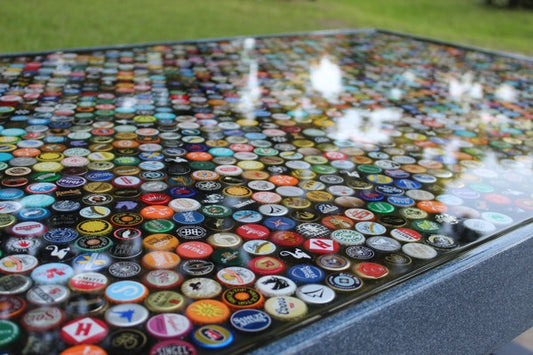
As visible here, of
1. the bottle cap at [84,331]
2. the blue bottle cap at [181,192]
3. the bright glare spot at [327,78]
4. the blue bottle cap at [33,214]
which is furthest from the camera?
the bright glare spot at [327,78]

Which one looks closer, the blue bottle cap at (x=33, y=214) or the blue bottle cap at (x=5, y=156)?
the blue bottle cap at (x=33, y=214)

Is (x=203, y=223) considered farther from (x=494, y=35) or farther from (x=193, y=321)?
(x=494, y=35)

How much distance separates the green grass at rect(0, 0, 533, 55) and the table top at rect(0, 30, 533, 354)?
10.7 feet

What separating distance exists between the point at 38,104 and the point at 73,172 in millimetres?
491

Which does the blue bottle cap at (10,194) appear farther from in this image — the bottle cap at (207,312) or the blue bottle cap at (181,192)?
the bottle cap at (207,312)

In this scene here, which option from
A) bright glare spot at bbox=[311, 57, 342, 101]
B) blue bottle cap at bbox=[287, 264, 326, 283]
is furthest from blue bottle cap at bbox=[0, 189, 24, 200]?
bright glare spot at bbox=[311, 57, 342, 101]

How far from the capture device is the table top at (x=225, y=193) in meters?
0.65

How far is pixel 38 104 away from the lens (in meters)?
1.42

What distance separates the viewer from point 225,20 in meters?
6.48

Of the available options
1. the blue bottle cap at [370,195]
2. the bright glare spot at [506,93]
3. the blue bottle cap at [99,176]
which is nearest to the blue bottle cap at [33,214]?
the blue bottle cap at [99,176]

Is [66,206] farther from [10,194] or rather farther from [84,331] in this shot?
[84,331]

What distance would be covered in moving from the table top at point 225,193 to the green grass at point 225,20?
3.27 m

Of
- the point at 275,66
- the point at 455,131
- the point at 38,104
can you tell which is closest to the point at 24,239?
the point at 38,104

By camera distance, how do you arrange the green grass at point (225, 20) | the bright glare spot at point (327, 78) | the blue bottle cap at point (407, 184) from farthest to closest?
the green grass at point (225, 20), the bright glare spot at point (327, 78), the blue bottle cap at point (407, 184)
